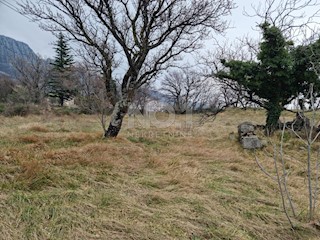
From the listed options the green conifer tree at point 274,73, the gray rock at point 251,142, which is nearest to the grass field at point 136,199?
the gray rock at point 251,142

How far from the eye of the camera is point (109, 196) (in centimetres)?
257

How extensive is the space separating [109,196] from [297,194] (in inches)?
98.0

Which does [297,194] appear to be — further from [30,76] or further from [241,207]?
[30,76]

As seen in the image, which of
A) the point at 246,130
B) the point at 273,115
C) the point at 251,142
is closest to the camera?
the point at 251,142

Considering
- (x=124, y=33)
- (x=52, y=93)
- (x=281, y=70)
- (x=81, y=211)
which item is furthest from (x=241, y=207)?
(x=52, y=93)

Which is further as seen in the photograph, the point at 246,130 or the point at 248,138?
the point at 246,130

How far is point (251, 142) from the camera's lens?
5.98 metres

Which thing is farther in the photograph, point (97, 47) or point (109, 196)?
point (97, 47)

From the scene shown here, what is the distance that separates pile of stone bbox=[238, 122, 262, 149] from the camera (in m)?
5.97

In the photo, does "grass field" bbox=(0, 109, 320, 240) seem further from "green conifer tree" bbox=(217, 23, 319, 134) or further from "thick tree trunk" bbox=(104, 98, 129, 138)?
"green conifer tree" bbox=(217, 23, 319, 134)

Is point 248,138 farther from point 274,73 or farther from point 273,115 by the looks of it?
point 274,73

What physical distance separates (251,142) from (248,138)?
0.12 meters

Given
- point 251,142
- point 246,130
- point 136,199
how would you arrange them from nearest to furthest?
point 136,199 → point 251,142 → point 246,130

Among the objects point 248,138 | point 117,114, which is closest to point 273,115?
point 248,138
